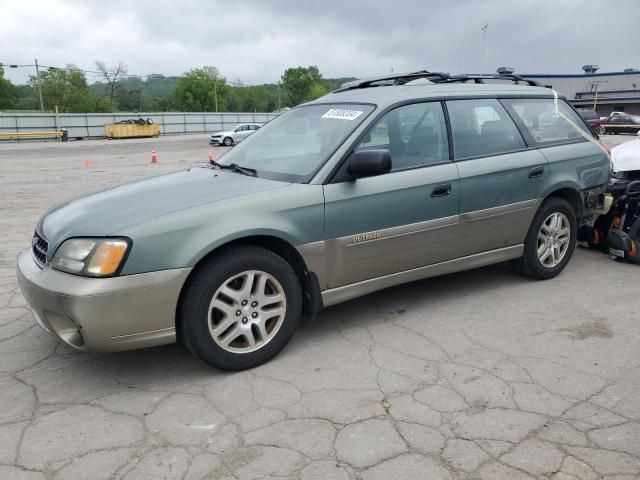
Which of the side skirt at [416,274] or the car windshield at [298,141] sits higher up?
the car windshield at [298,141]

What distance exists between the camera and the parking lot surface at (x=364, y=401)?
8.08 ft

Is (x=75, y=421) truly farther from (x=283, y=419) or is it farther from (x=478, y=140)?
(x=478, y=140)

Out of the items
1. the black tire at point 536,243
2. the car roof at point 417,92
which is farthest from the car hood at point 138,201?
the black tire at point 536,243

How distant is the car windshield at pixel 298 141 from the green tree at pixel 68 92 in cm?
8226

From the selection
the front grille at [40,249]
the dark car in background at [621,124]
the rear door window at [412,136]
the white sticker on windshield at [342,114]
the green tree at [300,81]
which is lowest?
the front grille at [40,249]

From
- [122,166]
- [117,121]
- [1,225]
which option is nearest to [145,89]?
[117,121]

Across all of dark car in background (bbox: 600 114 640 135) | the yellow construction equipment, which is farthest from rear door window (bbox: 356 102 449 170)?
the yellow construction equipment

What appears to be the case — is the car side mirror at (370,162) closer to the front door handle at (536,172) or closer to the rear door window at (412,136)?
the rear door window at (412,136)

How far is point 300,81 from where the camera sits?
4688 inches

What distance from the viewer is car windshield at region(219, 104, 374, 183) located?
3.70 m

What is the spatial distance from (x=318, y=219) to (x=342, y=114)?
3.15 ft

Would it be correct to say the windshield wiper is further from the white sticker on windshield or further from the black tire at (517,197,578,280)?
the black tire at (517,197,578,280)

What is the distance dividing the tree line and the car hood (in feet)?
227

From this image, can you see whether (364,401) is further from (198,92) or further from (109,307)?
(198,92)
